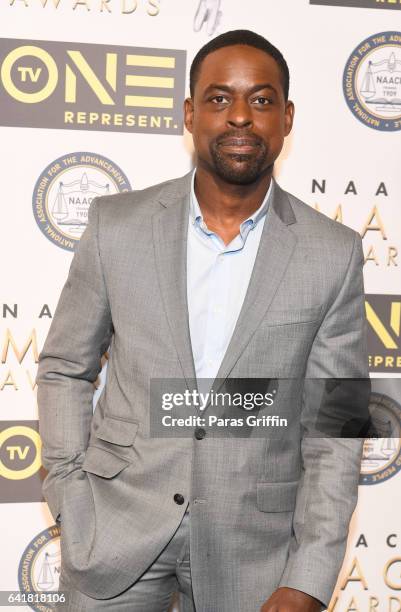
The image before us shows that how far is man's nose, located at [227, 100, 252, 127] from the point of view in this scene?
180 cm

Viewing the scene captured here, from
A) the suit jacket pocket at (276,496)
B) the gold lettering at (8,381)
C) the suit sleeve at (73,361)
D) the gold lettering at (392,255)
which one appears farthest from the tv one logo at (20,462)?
the gold lettering at (392,255)

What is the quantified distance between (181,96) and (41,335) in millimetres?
821

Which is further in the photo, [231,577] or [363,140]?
[363,140]

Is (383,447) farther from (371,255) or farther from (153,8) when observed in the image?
(153,8)

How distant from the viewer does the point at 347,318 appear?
6.05 feet

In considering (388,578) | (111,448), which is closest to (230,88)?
(111,448)

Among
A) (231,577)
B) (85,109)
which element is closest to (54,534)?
(231,577)

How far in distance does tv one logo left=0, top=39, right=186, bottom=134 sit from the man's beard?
463 mm

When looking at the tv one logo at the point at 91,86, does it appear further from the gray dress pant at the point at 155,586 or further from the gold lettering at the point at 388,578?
the gold lettering at the point at 388,578

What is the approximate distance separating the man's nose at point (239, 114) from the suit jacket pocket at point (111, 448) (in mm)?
750

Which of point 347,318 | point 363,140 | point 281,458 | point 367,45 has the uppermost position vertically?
point 367,45

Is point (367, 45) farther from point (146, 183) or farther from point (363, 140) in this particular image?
point (146, 183)

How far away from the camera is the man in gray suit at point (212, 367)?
1.76 metres

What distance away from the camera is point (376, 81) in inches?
92.0
